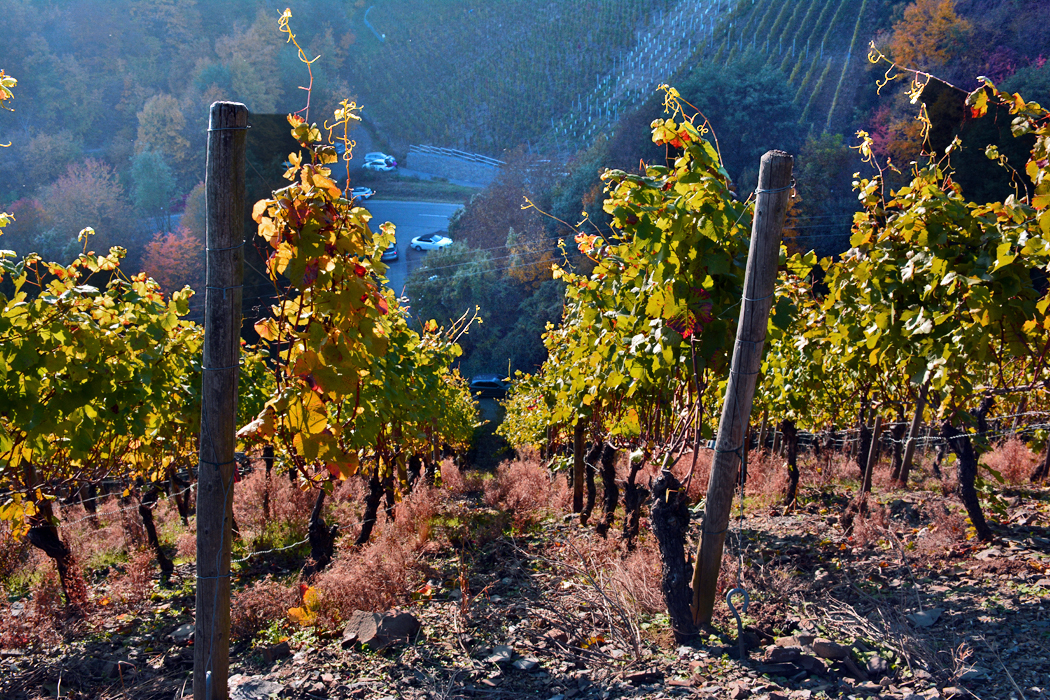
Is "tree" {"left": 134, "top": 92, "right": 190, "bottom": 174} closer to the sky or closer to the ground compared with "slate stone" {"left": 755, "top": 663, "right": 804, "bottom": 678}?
closer to the sky

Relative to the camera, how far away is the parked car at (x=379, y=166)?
34875 millimetres

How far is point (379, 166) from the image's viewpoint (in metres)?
35.8

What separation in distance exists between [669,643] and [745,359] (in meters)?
1.32

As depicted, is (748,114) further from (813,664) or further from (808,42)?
(813,664)

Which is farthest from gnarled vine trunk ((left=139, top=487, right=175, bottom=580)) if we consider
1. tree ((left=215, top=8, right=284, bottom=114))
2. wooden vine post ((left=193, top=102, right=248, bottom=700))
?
tree ((left=215, top=8, right=284, bottom=114))

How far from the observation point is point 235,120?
1.86 metres

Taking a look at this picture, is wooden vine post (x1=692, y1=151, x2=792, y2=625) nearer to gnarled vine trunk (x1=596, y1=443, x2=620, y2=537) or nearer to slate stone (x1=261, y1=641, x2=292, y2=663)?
slate stone (x1=261, y1=641, x2=292, y2=663)

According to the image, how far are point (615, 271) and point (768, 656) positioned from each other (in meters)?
1.99

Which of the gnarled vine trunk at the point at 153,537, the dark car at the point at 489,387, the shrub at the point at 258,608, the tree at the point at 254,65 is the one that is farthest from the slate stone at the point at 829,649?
the tree at the point at 254,65

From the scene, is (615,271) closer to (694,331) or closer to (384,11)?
(694,331)

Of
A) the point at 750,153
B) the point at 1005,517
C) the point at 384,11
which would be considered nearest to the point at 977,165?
the point at 750,153

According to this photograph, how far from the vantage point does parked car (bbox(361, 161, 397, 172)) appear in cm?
3488

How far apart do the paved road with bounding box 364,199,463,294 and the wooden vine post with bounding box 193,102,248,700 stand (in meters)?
29.5

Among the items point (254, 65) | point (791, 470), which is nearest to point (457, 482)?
point (791, 470)
